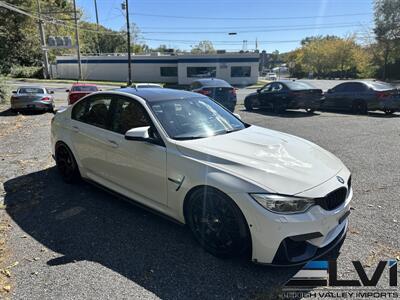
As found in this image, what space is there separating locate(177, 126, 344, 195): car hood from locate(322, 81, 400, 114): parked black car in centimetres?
1132

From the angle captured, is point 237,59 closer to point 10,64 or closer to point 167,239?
point 10,64

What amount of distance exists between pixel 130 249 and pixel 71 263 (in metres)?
0.59

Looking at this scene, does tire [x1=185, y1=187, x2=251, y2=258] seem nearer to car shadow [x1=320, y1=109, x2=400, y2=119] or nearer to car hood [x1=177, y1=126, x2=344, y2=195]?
car hood [x1=177, y1=126, x2=344, y2=195]

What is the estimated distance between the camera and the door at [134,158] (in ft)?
11.4

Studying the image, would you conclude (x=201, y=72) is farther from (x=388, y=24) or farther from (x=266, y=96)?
(x=266, y=96)

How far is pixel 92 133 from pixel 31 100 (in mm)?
11735

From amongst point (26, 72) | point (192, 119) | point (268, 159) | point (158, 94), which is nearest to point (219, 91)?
point (158, 94)

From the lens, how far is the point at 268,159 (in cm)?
313

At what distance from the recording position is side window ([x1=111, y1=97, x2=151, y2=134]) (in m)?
3.81

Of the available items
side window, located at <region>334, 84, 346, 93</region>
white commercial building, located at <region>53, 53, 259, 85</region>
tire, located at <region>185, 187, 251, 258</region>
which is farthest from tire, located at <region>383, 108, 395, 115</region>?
white commercial building, located at <region>53, 53, 259, 85</region>

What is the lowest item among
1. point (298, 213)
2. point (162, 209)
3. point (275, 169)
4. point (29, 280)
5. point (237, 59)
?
point (29, 280)

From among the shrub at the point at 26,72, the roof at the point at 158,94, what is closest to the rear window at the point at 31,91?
the roof at the point at 158,94

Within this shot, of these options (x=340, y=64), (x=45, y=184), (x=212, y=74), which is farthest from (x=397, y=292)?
(x=340, y=64)

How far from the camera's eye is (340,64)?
67500 mm
